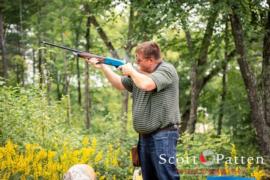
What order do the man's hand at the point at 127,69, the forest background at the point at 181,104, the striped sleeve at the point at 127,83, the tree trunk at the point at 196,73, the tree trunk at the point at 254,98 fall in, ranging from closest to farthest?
1. the man's hand at the point at 127,69
2. the striped sleeve at the point at 127,83
3. the forest background at the point at 181,104
4. the tree trunk at the point at 254,98
5. the tree trunk at the point at 196,73

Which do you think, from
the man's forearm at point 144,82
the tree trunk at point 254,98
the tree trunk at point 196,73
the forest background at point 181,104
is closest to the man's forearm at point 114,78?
the man's forearm at point 144,82

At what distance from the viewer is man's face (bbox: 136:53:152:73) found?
4.37 m

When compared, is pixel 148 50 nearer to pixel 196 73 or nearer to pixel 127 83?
pixel 127 83

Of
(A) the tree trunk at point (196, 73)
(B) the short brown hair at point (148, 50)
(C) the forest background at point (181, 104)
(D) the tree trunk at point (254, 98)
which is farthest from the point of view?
(A) the tree trunk at point (196, 73)

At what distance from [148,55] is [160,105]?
439 millimetres

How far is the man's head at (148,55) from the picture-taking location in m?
4.34

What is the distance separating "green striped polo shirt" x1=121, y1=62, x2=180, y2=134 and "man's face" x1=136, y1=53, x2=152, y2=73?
0.10 metres

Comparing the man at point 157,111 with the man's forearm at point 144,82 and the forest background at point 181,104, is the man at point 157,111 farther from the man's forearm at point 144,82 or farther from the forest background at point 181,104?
the forest background at point 181,104

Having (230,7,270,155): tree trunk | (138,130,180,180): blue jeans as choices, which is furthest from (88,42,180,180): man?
(230,7,270,155): tree trunk

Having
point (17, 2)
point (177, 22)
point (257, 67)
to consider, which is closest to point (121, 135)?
point (177, 22)

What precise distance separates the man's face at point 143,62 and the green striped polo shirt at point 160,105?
0.31 ft

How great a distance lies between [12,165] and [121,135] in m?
2.64

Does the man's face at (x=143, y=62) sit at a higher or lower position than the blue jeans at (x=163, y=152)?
higher

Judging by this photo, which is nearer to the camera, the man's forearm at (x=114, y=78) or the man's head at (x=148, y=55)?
the man's head at (x=148, y=55)
